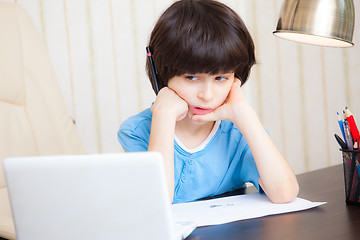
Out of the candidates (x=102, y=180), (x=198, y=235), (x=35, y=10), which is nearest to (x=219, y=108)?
(x=198, y=235)

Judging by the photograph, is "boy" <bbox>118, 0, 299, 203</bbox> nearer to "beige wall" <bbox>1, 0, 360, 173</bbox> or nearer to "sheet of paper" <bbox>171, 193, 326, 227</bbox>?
"sheet of paper" <bbox>171, 193, 326, 227</bbox>

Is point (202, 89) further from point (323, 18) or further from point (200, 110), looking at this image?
point (323, 18)

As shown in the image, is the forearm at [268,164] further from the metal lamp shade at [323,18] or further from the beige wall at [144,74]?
the beige wall at [144,74]

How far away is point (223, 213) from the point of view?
87cm

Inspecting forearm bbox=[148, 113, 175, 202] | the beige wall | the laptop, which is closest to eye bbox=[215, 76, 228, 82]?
forearm bbox=[148, 113, 175, 202]

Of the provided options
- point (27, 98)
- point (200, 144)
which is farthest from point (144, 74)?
point (200, 144)

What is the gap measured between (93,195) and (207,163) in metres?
0.64

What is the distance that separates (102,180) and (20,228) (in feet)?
0.52

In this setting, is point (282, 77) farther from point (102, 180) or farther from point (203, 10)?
point (102, 180)

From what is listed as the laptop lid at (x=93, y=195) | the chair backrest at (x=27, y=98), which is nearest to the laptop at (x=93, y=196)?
the laptop lid at (x=93, y=195)

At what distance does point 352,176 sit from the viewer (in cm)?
87

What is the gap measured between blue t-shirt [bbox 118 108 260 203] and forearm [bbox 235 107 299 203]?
4.1 inches

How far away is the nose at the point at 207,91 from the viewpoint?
3.51 ft

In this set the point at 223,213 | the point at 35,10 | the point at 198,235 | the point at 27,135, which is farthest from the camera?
the point at 35,10
